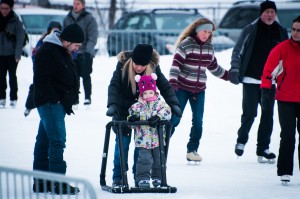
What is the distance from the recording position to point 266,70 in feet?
27.0

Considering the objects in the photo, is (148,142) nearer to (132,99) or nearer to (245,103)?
(132,99)


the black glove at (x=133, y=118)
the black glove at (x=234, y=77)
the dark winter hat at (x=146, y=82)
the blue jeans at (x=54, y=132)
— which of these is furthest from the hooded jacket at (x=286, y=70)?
the blue jeans at (x=54, y=132)

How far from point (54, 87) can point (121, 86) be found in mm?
630

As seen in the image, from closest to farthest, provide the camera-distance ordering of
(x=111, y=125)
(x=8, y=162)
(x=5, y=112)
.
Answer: (x=111, y=125), (x=8, y=162), (x=5, y=112)

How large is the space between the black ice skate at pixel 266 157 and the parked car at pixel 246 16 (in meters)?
9.79

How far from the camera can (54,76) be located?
24.8 feet

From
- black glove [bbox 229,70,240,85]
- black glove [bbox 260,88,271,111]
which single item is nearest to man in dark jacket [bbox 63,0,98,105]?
black glove [bbox 229,70,240,85]

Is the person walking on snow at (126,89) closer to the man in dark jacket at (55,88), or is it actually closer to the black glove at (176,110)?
the black glove at (176,110)

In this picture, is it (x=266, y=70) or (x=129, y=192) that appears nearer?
(x=129, y=192)

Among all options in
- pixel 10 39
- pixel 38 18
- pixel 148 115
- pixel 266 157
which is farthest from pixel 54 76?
pixel 38 18

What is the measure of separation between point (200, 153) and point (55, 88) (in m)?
3.18

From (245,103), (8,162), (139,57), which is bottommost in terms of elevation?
(8,162)

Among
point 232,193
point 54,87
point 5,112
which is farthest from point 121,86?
point 5,112

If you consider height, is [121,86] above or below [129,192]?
above
